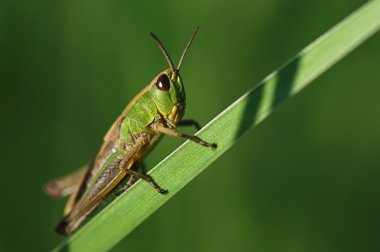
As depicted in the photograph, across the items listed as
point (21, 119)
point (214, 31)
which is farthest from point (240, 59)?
point (21, 119)

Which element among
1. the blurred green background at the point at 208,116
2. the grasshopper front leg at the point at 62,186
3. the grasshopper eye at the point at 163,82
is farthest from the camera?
the grasshopper front leg at the point at 62,186

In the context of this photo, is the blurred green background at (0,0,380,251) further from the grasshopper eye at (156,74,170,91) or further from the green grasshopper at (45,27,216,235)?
the grasshopper eye at (156,74,170,91)

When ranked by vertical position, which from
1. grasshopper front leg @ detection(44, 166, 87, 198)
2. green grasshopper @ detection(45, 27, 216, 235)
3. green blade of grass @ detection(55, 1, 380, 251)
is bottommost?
green blade of grass @ detection(55, 1, 380, 251)

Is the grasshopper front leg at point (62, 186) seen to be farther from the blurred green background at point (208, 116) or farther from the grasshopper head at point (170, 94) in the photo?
the grasshopper head at point (170, 94)

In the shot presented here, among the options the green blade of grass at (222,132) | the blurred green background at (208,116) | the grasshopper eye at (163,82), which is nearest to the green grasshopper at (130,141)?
the grasshopper eye at (163,82)

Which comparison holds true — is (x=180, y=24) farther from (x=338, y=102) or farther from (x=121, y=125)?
(x=338, y=102)

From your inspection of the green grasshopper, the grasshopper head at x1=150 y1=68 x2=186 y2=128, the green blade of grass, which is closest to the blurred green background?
the green grasshopper
